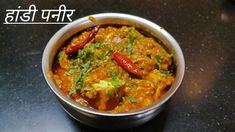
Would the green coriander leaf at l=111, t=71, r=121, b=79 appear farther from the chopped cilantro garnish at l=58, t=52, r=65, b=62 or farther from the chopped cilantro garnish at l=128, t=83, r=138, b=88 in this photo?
the chopped cilantro garnish at l=58, t=52, r=65, b=62

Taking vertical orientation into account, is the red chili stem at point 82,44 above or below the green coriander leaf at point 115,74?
above

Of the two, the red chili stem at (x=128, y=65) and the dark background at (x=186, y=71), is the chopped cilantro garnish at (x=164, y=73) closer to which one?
the red chili stem at (x=128, y=65)

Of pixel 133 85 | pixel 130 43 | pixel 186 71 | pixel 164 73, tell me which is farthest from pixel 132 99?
pixel 186 71

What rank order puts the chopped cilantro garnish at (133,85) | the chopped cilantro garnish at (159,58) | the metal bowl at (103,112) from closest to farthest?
the metal bowl at (103,112)
the chopped cilantro garnish at (133,85)
the chopped cilantro garnish at (159,58)

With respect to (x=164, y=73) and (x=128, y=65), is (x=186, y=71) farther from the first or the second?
(x=128, y=65)

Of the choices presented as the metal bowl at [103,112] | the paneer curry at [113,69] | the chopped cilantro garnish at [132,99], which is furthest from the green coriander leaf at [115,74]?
the metal bowl at [103,112]

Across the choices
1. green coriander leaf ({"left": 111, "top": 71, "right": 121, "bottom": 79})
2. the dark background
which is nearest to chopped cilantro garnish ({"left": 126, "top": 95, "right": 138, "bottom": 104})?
green coriander leaf ({"left": 111, "top": 71, "right": 121, "bottom": 79})
